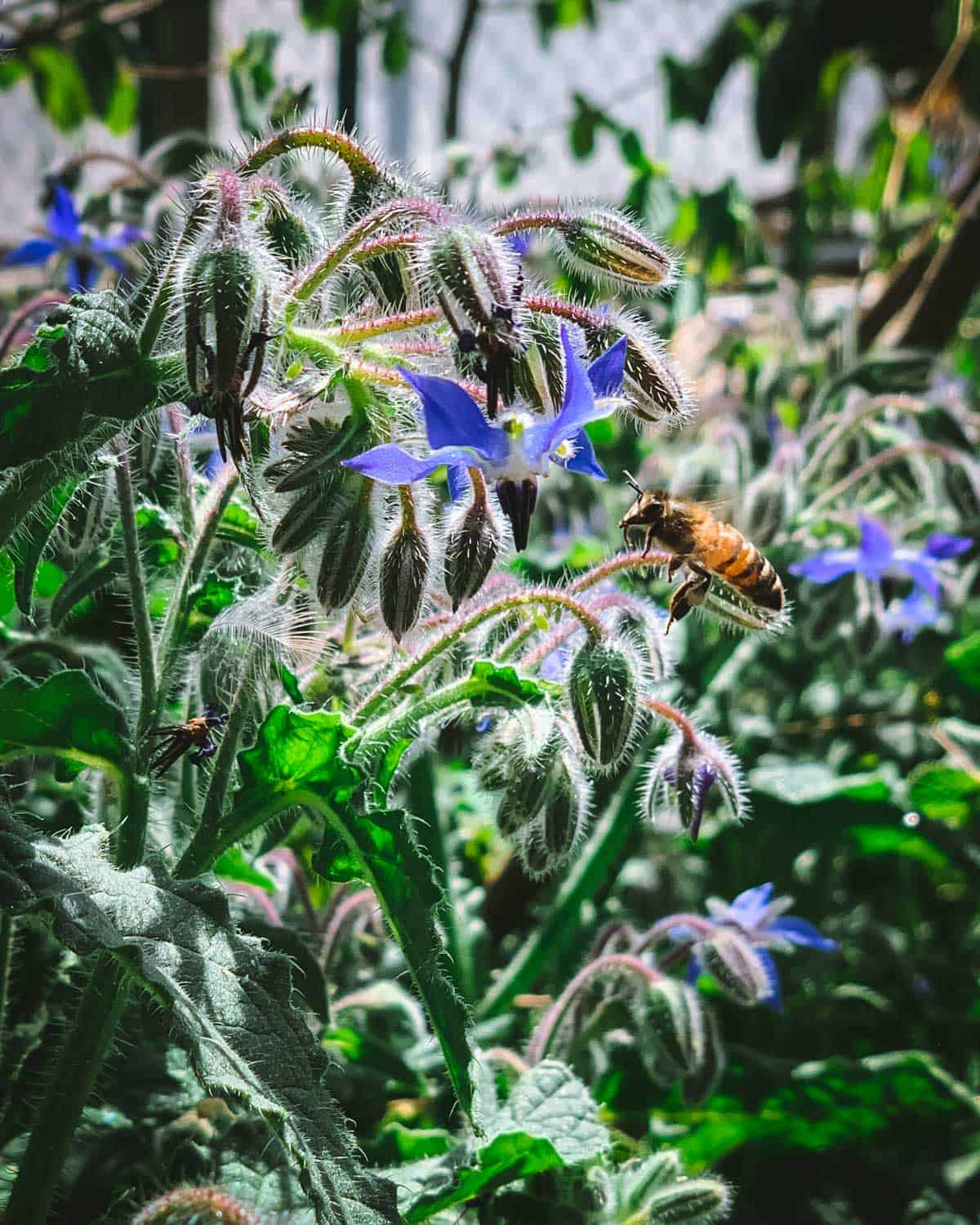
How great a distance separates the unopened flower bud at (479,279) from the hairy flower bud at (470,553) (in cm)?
13

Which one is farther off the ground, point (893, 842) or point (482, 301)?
point (482, 301)

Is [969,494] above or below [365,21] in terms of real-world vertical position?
below

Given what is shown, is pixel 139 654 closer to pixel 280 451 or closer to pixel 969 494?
pixel 280 451

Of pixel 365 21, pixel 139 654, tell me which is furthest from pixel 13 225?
pixel 139 654

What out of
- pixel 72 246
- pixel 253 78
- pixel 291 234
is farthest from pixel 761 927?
pixel 253 78

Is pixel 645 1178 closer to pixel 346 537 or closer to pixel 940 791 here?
pixel 346 537

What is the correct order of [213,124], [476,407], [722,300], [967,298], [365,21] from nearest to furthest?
[476,407], [967,298], [722,300], [365,21], [213,124]

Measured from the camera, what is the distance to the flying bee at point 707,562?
2.69ft

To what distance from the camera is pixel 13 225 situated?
324 centimetres

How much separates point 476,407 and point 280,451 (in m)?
0.11

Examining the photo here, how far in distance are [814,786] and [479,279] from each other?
2.61 feet

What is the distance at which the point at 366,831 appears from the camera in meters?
0.62

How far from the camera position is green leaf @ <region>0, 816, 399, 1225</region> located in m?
0.52

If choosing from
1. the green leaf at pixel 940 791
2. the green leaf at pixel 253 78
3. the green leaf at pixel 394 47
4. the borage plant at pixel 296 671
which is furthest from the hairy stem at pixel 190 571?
the green leaf at pixel 394 47
